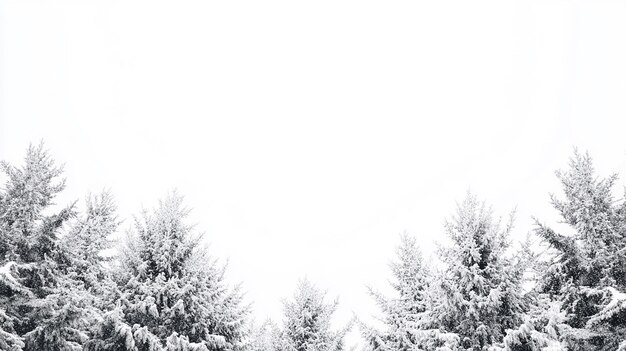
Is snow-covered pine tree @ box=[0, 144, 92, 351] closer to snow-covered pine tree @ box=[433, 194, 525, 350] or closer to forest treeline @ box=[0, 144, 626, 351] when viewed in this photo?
forest treeline @ box=[0, 144, 626, 351]

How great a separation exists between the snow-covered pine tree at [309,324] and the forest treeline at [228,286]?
14.1 feet

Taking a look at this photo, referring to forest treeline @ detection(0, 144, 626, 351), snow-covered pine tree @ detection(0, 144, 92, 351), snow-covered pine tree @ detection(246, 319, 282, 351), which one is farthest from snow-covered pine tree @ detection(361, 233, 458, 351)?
snow-covered pine tree @ detection(0, 144, 92, 351)

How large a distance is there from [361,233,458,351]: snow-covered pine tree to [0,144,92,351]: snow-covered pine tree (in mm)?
9457

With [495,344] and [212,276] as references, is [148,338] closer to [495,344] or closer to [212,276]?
[212,276]

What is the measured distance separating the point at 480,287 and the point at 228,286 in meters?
9.78

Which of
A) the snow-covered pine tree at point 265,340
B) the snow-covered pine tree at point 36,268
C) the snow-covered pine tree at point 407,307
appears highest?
the snow-covered pine tree at point 407,307

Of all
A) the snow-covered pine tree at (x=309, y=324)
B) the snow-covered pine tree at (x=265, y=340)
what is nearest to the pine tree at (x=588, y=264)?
the snow-covered pine tree at (x=309, y=324)

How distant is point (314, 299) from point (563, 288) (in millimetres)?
11993

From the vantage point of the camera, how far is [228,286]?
18547 millimetres

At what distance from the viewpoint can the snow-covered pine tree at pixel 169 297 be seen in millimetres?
14742

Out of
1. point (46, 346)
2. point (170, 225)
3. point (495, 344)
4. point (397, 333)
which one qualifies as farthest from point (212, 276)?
point (495, 344)

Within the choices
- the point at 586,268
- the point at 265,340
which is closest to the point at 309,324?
the point at 265,340

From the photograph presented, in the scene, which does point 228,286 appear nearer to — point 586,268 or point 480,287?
point 480,287

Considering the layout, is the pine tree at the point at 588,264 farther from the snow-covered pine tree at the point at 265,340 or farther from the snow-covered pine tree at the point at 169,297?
the snow-covered pine tree at the point at 265,340
